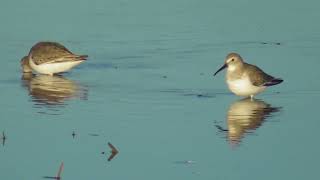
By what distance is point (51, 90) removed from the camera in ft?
47.5

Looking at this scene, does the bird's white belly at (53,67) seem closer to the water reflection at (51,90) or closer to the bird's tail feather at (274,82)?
the water reflection at (51,90)

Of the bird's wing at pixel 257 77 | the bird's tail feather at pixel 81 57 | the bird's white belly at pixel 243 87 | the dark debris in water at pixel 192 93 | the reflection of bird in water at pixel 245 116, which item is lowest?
the reflection of bird in water at pixel 245 116

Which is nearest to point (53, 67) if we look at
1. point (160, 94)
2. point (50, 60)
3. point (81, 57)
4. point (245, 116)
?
→ point (50, 60)

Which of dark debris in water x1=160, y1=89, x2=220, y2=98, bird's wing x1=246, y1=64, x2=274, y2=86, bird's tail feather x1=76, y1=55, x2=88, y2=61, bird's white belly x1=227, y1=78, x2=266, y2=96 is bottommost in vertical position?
dark debris in water x1=160, y1=89, x2=220, y2=98

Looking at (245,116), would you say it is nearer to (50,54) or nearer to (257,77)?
(257,77)

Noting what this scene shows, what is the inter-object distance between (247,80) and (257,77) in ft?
0.52

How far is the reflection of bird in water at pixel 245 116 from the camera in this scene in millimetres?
11516

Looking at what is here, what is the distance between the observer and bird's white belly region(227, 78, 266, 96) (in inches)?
537

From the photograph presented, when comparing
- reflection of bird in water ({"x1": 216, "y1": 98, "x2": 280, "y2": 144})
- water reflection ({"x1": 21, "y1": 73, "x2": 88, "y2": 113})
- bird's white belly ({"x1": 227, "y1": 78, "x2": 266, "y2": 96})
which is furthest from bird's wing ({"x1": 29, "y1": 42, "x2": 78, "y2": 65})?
reflection of bird in water ({"x1": 216, "y1": 98, "x2": 280, "y2": 144})

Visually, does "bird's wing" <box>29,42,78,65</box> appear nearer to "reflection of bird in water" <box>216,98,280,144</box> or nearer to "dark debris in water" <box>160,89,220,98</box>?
"dark debris in water" <box>160,89,220,98</box>

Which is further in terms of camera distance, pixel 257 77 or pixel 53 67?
pixel 53 67

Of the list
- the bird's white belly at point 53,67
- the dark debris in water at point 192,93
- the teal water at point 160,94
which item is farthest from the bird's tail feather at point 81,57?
the dark debris in water at point 192,93

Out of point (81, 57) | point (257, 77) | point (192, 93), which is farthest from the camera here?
point (81, 57)

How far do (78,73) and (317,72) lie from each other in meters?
3.89
